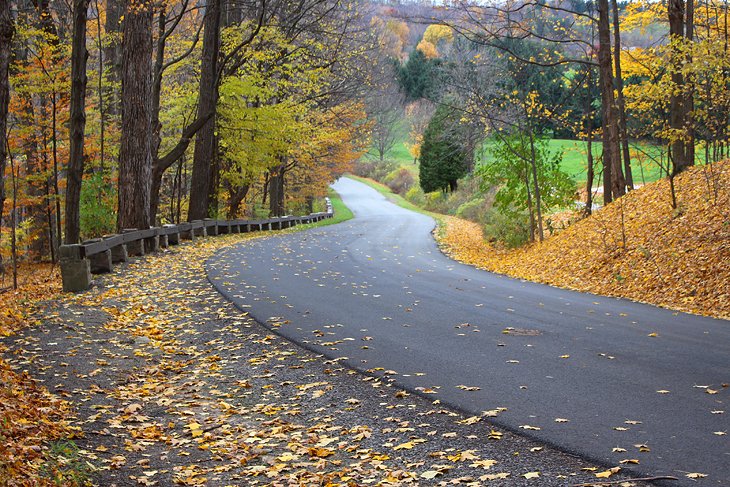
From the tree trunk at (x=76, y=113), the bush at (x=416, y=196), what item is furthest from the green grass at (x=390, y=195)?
the tree trunk at (x=76, y=113)

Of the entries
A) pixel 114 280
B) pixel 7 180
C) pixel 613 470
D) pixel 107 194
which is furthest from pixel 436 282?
pixel 7 180

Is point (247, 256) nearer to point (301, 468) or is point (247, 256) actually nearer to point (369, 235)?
point (369, 235)

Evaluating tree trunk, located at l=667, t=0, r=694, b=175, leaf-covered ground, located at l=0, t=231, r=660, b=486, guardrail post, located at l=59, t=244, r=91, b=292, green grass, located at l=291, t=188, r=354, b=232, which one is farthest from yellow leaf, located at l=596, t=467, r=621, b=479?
green grass, located at l=291, t=188, r=354, b=232

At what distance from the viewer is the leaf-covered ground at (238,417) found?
18.9ft

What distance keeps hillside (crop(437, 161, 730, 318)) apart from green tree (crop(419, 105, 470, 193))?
31.4 meters

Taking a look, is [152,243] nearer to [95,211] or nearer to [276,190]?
[95,211]

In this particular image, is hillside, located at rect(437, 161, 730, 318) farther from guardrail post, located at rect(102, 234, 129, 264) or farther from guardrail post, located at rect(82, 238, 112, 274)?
guardrail post, located at rect(82, 238, 112, 274)

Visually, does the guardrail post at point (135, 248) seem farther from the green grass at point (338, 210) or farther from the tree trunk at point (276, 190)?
the green grass at point (338, 210)

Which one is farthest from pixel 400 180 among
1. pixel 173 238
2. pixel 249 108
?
pixel 173 238

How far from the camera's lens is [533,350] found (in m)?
9.01

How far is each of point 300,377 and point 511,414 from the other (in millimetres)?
2805

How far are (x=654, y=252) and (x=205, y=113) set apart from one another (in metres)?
16.4

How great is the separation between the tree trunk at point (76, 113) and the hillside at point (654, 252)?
10347mm

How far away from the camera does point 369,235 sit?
30969 millimetres
